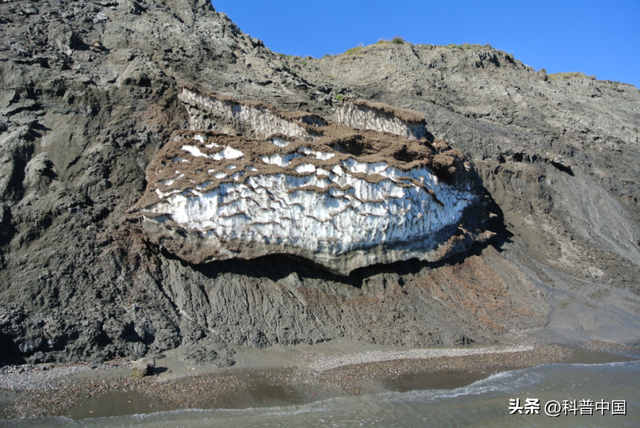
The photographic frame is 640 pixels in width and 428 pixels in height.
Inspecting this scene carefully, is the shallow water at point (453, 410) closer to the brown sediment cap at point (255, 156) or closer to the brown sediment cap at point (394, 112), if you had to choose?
the brown sediment cap at point (255, 156)

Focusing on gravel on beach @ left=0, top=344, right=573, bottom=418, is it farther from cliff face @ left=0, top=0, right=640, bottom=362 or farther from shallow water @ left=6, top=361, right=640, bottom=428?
cliff face @ left=0, top=0, right=640, bottom=362

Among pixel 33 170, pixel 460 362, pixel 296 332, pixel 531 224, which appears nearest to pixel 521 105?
pixel 531 224

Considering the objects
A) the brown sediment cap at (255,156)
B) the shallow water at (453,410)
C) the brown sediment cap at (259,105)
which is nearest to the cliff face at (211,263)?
the brown sediment cap at (259,105)

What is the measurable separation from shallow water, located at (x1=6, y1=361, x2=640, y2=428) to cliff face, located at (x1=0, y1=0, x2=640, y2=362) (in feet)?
7.35

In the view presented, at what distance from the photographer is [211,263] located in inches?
459

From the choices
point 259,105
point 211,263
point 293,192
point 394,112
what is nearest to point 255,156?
point 293,192

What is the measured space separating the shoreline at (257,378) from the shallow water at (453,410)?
0.23m

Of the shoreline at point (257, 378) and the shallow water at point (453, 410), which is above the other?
the shoreline at point (257, 378)

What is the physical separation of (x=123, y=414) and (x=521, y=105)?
997 inches

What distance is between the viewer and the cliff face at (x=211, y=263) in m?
10.2

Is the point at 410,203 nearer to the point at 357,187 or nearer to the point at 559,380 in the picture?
the point at 357,187

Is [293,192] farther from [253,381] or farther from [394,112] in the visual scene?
[394,112]

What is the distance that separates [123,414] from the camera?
24.9 feet

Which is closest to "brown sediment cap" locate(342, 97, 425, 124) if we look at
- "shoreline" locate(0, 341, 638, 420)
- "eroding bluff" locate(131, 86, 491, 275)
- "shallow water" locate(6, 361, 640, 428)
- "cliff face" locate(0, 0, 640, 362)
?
"cliff face" locate(0, 0, 640, 362)
